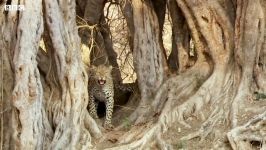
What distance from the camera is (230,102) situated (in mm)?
7152

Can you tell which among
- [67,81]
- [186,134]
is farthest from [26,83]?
[186,134]

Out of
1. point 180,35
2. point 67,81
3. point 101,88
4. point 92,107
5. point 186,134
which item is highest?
point 180,35

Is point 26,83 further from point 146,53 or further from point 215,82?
point 146,53

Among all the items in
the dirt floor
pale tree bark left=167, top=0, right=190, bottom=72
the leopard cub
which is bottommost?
the dirt floor

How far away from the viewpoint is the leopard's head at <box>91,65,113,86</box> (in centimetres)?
853

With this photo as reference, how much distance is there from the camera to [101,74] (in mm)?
8578

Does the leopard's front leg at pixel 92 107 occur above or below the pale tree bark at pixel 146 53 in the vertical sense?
below

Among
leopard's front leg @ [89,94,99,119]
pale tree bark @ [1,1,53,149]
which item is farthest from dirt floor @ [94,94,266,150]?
pale tree bark @ [1,1,53,149]

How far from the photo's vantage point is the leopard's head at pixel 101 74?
8.53 metres

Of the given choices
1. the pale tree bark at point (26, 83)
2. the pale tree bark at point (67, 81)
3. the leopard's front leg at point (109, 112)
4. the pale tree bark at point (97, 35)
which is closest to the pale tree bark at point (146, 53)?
the leopard's front leg at point (109, 112)

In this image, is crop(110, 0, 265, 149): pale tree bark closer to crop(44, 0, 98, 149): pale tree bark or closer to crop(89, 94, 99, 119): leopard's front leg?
crop(44, 0, 98, 149): pale tree bark

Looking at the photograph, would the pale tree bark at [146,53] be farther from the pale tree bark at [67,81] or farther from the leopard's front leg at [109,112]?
the pale tree bark at [67,81]

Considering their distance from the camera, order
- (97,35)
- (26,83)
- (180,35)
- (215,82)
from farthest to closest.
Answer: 1. (97,35)
2. (180,35)
3. (215,82)
4. (26,83)

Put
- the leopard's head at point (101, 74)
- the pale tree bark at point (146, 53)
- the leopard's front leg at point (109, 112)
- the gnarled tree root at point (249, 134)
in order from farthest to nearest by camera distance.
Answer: the leopard's head at point (101, 74)
the pale tree bark at point (146, 53)
the leopard's front leg at point (109, 112)
the gnarled tree root at point (249, 134)
